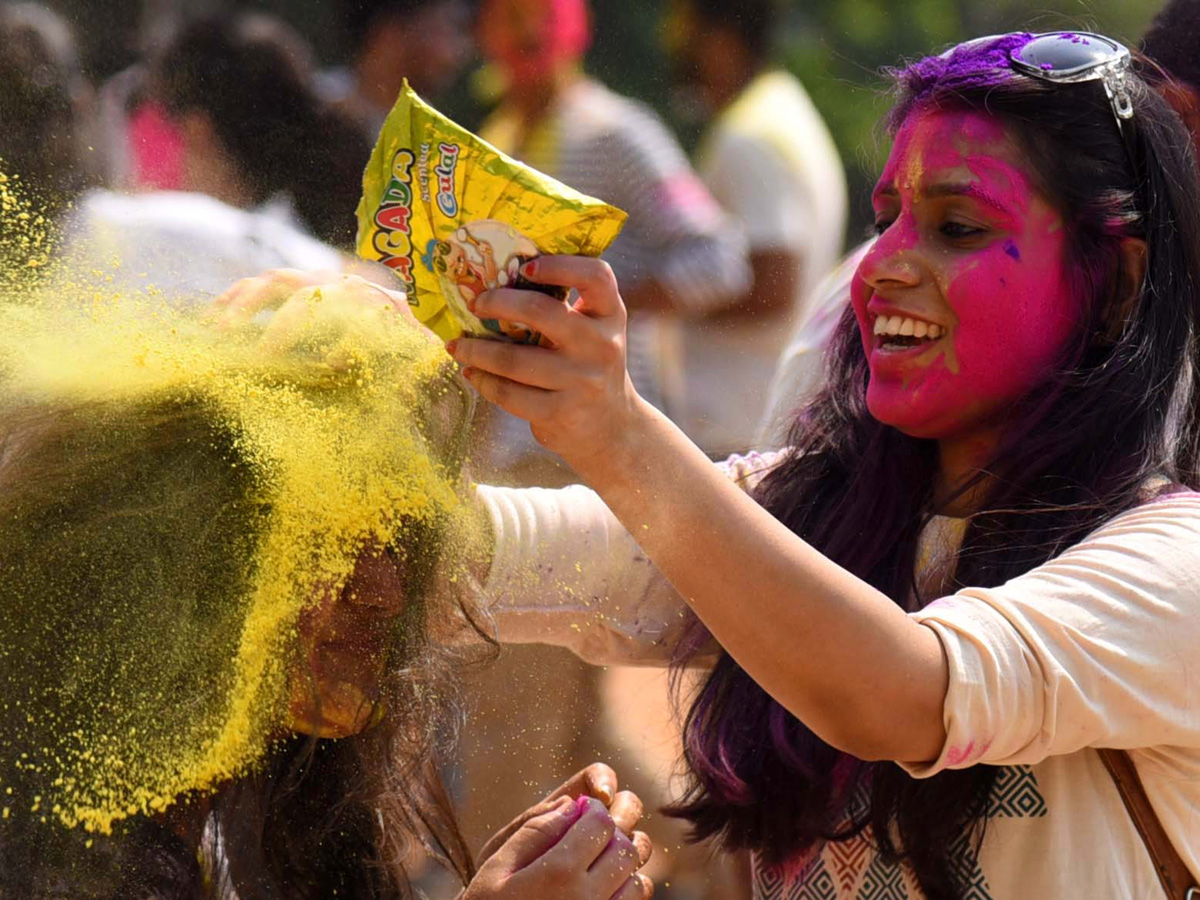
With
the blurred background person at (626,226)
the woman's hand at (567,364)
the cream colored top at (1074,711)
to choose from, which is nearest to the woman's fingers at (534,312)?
the woman's hand at (567,364)

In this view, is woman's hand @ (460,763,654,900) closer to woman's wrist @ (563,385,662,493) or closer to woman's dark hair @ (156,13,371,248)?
woman's wrist @ (563,385,662,493)

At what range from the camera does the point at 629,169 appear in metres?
2.80

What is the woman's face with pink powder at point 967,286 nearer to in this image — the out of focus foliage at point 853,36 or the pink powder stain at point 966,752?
the pink powder stain at point 966,752

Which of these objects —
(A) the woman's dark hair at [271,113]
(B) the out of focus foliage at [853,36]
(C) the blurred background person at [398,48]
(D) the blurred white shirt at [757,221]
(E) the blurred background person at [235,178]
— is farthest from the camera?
(B) the out of focus foliage at [853,36]

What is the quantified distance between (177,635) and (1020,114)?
40.1 inches

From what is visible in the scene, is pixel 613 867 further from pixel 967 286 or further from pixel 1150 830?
pixel 967 286

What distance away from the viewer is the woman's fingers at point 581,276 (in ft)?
3.82

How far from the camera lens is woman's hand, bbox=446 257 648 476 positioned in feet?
3.82

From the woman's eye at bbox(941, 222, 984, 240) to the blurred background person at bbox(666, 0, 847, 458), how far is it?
4.01 feet

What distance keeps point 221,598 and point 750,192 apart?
2.05 meters

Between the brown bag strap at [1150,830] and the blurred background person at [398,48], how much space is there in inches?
57.2

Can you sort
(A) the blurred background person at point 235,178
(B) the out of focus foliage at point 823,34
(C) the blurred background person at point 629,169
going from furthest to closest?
(C) the blurred background person at point 629,169 → (B) the out of focus foliage at point 823,34 → (A) the blurred background person at point 235,178

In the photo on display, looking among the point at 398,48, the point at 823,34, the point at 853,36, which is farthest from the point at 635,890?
the point at 853,36

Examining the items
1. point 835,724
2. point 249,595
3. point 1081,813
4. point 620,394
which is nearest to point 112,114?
point 249,595
